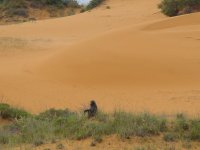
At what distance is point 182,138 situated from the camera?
6.95 metres

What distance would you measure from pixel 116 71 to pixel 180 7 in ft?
31.4

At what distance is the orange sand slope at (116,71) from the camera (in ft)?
38.6

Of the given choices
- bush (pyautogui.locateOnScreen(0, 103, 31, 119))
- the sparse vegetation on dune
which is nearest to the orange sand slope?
bush (pyautogui.locateOnScreen(0, 103, 31, 119))

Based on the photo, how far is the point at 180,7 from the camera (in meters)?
22.9

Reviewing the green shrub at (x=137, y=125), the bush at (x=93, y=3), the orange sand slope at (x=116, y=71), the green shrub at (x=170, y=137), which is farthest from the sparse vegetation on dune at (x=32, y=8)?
the green shrub at (x=170, y=137)

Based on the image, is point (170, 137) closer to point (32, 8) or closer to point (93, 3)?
point (93, 3)

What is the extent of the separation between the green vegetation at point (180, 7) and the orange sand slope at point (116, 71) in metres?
3.23

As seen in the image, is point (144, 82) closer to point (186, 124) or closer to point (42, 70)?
A: point (42, 70)

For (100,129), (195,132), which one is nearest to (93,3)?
(100,129)

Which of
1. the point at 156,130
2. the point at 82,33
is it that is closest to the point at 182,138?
the point at 156,130

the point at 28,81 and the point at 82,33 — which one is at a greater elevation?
the point at 82,33

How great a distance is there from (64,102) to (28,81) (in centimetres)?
226

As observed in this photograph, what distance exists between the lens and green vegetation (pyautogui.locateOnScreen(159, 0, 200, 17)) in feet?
73.8

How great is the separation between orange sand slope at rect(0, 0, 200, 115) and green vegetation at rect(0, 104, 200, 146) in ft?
8.23
